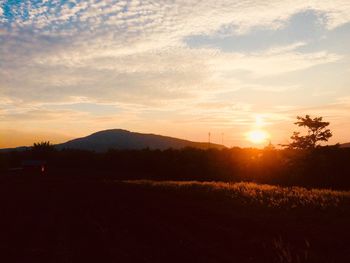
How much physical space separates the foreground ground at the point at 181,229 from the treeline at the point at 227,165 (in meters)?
24.0

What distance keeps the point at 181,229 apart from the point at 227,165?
4430 cm

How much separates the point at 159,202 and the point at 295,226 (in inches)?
343

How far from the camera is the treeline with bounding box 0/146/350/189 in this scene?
45.7 metres

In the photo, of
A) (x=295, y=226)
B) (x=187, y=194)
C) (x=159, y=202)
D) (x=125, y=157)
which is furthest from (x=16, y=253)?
(x=125, y=157)

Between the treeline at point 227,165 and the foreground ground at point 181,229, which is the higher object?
the treeline at point 227,165

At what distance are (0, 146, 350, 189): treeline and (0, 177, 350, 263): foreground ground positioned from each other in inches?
946

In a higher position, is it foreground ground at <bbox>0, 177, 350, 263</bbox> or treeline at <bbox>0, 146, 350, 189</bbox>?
treeline at <bbox>0, 146, 350, 189</bbox>

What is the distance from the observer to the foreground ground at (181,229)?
10.6 metres

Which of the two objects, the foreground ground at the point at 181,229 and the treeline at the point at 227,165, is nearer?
the foreground ground at the point at 181,229

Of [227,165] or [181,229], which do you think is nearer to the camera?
[181,229]

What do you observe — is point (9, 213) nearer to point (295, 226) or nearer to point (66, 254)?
point (66, 254)

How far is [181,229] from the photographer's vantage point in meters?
14.0

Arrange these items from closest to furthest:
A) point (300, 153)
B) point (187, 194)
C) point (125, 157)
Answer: point (187, 194)
point (300, 153)
point (125, 157)

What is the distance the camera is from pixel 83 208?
2016 cm
